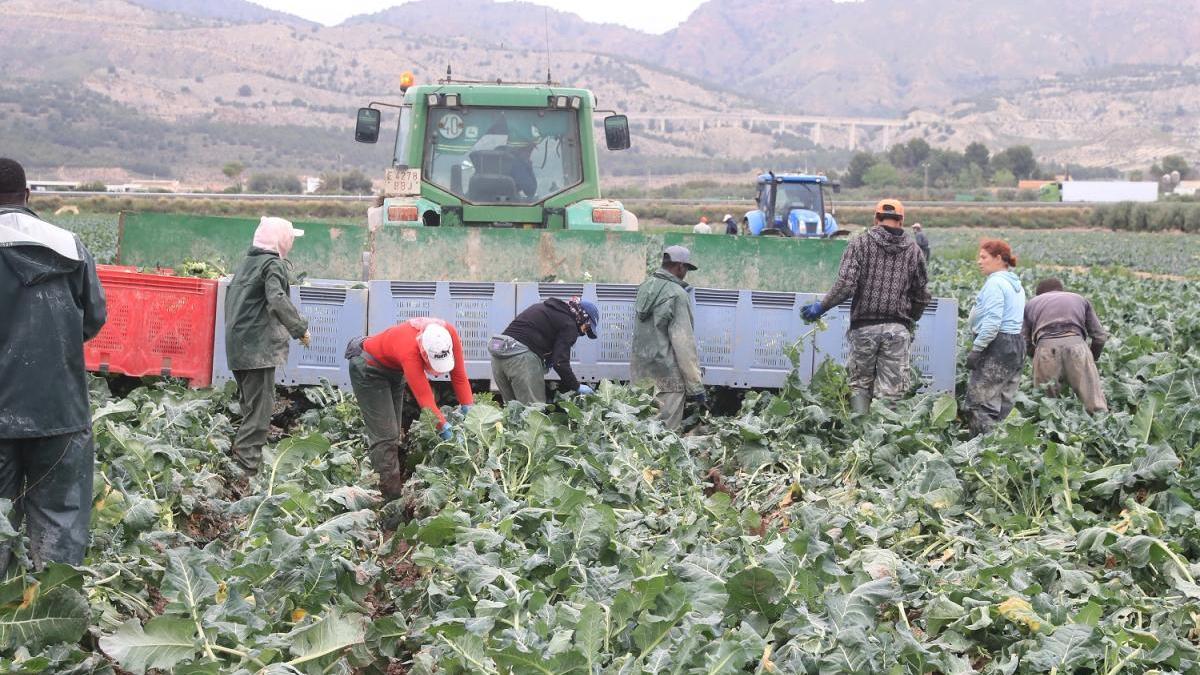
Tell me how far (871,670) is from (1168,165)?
126039 mm

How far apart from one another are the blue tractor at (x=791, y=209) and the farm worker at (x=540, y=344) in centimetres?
1330

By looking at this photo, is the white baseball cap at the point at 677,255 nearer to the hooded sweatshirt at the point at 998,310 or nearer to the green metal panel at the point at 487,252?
the green metal panel at the point at 487,252

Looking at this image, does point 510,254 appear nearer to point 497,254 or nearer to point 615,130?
point 497,254

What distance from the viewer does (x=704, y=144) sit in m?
164

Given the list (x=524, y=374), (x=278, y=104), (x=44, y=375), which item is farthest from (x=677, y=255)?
(x=278, y=104)

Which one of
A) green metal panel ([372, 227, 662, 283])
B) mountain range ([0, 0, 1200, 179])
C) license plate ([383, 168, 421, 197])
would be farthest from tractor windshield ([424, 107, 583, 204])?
mountain range ([0, 0, 1200, 179])

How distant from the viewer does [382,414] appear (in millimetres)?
8367

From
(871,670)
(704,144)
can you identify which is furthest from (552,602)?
(704,144)

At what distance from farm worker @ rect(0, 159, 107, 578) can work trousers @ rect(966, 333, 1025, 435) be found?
6603 millimetres

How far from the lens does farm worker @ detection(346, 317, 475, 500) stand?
7625mm

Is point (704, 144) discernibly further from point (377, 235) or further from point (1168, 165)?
point (377, 235)

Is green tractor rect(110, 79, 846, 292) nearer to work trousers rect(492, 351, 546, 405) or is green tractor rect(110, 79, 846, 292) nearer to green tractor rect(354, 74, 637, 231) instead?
green tractor rect(354, 74, 637, 231)

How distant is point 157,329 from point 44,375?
4936mm

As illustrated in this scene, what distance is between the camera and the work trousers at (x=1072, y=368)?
9953mm
